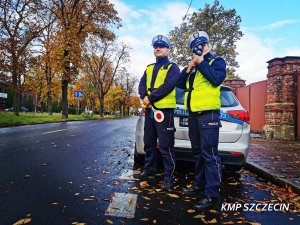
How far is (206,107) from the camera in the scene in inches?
152

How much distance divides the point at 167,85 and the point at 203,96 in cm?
74

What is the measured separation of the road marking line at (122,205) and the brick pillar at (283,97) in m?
9.50

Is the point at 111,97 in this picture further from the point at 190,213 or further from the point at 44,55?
the point at 190,213

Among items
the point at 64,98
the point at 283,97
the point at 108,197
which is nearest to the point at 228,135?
the point at 108,197

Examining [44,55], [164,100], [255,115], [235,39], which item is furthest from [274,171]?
[235,39]

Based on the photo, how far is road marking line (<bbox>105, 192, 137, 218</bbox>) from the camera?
3296 mm

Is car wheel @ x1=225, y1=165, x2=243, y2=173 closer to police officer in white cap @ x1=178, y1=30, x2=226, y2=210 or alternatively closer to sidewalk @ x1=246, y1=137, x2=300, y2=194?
sidewalk @ x1=246, y1=137, x2=300, y2=194

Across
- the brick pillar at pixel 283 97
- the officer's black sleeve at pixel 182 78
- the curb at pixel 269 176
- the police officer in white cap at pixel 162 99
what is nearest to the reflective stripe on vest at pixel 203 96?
the officer's black sleeve at pixel 182 78

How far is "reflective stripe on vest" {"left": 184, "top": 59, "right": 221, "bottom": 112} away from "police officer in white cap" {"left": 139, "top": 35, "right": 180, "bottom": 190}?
47 centimetres

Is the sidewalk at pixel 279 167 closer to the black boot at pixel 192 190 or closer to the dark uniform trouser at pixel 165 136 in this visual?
the black boot at pixel 192 190

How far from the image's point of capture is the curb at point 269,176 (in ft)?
14.8

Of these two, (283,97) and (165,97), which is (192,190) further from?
(283,97)

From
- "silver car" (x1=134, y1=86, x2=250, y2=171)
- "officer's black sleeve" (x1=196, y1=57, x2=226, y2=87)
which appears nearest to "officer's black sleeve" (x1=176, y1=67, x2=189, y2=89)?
"officer's black sleeve" (x1=196, y1=57, x2=226, y2=87)

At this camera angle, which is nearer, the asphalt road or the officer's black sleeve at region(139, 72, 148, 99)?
the asphalt road
